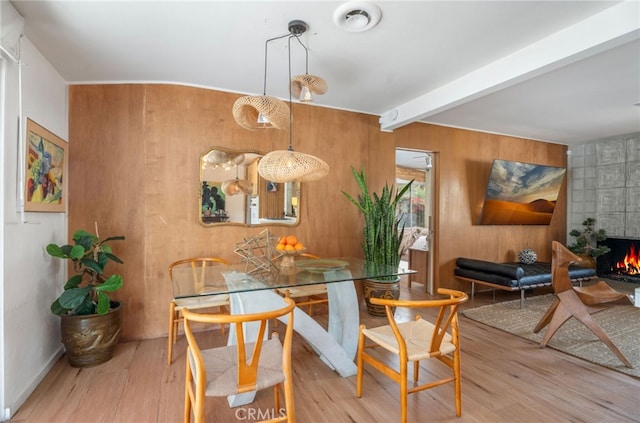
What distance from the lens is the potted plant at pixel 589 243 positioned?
5.51 meters

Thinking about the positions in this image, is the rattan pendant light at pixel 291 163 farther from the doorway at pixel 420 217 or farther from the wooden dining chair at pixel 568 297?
the wooden dining chair at pixel 568 297

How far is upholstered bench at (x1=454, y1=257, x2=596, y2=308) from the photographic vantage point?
4242mm

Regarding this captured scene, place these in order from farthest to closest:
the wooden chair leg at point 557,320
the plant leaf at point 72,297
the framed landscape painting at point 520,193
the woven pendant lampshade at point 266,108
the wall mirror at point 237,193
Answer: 1. the framed landscape painting at point 520,193
2. the wall mirror at point 237,193
3. the wooden chair leg at point 557,320
4. the plant leaf at point 72,297
5. the woven pendant lampshade at point 266,108

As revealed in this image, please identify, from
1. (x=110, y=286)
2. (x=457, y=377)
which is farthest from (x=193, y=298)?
(x=457, y=377)

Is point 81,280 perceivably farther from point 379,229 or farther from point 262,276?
point 379,229

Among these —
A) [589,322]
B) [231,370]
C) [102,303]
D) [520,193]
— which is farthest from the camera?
[520,193]

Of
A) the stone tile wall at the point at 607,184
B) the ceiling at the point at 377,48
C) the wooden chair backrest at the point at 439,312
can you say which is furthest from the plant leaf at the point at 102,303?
the stone tile wall at the point at 607,184

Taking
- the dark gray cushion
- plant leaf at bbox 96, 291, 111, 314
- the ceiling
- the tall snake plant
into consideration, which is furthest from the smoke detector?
the dark gray cushion

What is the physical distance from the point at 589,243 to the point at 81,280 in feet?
24.2

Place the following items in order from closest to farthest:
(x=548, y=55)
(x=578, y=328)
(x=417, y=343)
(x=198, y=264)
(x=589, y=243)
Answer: (x=417, y=343)
(x=548, y=55)
(x=198, y=264)
(x=578, y=328)
(x=589, y=243)

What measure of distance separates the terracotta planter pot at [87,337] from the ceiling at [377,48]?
2.08 metres

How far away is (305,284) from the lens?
2180 millimetres

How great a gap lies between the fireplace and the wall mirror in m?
5.84

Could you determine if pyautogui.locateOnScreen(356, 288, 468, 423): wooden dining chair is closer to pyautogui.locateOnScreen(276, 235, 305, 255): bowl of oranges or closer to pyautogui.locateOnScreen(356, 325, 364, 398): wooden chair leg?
pyautogui.locateOnScreen(356, 325, 364, 398): wooden chair leg
